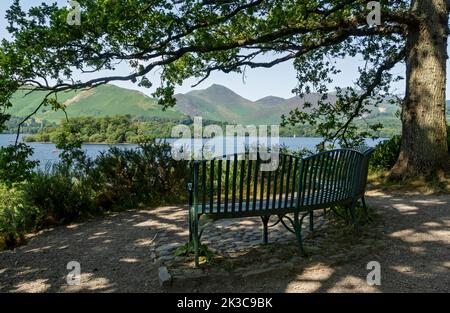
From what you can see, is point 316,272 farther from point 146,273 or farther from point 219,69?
point 219,69

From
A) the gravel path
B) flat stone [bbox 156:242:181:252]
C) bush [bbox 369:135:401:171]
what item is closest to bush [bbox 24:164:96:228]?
the gravel path

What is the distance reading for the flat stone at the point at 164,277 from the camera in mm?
4105

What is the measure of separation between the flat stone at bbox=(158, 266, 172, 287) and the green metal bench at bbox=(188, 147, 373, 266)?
0.35 m

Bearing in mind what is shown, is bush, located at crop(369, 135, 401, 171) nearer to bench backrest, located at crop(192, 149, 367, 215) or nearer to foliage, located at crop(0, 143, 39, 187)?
bench backrest, located at crop(192, 149, 367, 215)

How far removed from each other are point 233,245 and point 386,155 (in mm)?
9279

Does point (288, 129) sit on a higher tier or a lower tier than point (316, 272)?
higher

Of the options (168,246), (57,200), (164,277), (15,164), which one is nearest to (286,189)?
(164,277)

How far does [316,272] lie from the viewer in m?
4.28

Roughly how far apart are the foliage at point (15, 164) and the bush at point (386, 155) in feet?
32.8

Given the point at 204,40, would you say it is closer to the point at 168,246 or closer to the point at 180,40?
the point at 180,40

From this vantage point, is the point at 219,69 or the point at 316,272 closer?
the point at 316,272

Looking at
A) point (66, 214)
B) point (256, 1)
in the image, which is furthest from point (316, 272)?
point (256, 1)

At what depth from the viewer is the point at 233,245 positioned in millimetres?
5293
